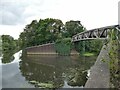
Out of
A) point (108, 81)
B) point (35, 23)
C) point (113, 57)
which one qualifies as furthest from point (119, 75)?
point (35, 23)

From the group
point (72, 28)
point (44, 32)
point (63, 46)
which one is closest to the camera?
point (63, 46)

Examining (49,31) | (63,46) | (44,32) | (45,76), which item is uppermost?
(49,31)

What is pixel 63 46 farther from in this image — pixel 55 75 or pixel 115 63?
pixel 115 63

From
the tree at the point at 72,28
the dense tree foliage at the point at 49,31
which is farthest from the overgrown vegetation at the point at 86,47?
the tree at the point at 72,28

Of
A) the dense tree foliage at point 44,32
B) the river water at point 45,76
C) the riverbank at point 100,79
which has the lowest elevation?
the river water at point 45,76

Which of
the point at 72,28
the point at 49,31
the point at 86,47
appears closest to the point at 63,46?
the point at 49,31

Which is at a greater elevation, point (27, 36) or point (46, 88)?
point (27, 36)

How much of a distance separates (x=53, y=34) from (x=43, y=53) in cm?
323

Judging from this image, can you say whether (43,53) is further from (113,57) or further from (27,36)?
(113,57)

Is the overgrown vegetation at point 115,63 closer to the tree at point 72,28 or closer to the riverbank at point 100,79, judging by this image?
the riverbank at point 100,79

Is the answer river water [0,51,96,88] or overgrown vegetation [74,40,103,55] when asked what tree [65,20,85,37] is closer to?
overgrown vegetation [74,40,103,55]

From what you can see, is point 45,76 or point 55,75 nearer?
point 45,76

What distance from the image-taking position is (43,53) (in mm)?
31266

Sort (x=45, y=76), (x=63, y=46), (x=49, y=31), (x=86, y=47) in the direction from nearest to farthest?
(x=45, y=76) → (x=63, y=46) → (x=49, y=31) → (x=86, y=47)
